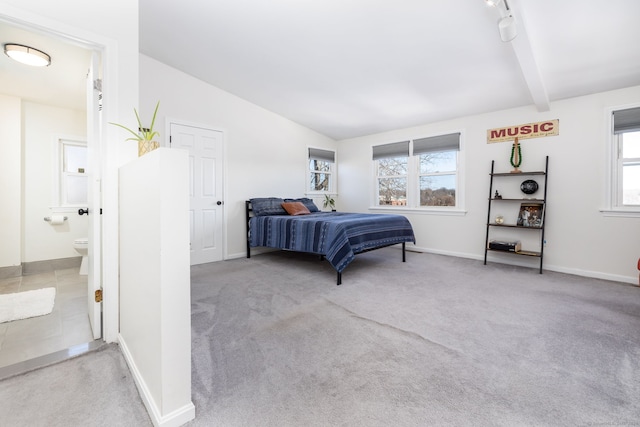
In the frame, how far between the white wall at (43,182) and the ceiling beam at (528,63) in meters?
5.15

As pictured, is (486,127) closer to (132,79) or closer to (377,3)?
(377,3)

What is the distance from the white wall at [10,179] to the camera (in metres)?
3.31

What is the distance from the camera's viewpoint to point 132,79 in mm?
1930

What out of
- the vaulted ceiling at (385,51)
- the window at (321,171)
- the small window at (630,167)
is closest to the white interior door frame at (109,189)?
the vaulted ceiling at (385,51)

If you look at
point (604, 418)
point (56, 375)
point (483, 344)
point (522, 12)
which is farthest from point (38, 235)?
point (522, 12)

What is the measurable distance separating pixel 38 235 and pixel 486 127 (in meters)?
6.37

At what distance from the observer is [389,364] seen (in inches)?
64.9

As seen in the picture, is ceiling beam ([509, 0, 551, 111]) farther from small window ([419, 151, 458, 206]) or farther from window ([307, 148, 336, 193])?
window ([307, 148, 336, 193])

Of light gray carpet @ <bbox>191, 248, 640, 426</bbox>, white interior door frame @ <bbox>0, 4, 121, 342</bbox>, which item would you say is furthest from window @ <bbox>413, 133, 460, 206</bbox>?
white interior door frame @ <bbox>0, 4, 121, 342</bbox>

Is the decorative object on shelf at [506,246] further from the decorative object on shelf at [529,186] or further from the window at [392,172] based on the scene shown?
the window at [392,172]

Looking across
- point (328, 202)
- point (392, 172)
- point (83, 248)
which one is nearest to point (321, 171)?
point (328, 202)

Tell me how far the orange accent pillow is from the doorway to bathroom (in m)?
2.61

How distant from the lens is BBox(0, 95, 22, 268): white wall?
3.31 metres

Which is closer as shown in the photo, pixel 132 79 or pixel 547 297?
pixel 132 79
